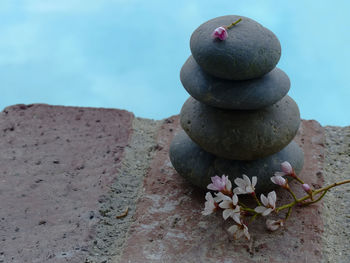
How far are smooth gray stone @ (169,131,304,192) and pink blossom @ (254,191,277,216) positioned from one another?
206mm

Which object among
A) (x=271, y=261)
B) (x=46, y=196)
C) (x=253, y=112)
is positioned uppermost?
(x=253, y=112)

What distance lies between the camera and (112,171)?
1971 millimetres

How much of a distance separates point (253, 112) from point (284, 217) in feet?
1.14

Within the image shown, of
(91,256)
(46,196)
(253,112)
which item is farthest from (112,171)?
(253,112)

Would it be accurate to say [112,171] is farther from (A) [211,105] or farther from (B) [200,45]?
(B) [200,45]

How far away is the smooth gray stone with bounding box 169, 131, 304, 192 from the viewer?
1.84 meters

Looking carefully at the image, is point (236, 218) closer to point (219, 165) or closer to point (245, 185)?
point (245, 185)

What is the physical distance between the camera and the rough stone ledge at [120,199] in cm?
163

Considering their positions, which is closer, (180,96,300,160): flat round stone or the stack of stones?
the stack of stones

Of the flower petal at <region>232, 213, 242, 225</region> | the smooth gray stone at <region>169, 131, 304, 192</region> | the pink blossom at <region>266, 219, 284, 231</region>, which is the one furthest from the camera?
the smooth gray stone at <region>169, 131, 304, 192</region>

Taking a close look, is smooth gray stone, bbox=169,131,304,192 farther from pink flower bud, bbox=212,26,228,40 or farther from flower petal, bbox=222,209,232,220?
pink flower bud, bbox=212,26,228,40

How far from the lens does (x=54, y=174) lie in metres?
1.99

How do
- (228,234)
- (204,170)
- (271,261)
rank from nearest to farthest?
(271,261) < (228,234) < (204,170)

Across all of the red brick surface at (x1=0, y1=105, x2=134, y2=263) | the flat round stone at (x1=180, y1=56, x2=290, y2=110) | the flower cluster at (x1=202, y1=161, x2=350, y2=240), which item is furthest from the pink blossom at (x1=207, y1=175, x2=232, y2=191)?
the red brick surface at (x1=0, y1=105, x2=134, y2=263)
